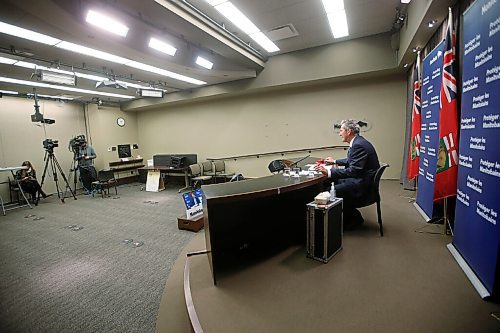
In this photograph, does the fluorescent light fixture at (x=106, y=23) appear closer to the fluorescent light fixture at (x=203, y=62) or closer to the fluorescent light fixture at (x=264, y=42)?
the fluorescent light fixture at (x=203, y=62)

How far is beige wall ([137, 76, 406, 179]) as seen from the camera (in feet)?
18.1

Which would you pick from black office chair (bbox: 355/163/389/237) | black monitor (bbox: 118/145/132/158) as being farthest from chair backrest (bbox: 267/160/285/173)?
black monitor (bbox: 118/145/132/158)

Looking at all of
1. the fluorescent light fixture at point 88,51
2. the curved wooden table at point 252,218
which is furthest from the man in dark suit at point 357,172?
the fluorescent light fixture at point 88,51

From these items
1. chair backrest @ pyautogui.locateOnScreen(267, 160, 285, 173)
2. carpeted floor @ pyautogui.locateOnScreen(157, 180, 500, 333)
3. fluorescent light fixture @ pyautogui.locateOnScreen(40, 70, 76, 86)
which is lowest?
carpeted floor @ pyautogui.locateOnScreen(157, 180, 500, 333)

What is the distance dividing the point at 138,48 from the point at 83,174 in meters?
5.11

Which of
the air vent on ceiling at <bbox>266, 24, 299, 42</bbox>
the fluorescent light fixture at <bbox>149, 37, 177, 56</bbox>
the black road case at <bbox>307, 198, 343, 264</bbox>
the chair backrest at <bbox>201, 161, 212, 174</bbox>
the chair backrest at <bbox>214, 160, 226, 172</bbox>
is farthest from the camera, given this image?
the chair backrest at <bbox>214, 160, 226, 172</bbox>

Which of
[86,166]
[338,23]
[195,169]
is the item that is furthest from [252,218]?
[86,166]

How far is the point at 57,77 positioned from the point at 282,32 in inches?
171

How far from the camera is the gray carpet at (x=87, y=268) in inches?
76.0

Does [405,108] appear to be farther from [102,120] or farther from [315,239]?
[102,120]

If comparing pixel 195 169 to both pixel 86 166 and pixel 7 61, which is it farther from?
pixel 7 61

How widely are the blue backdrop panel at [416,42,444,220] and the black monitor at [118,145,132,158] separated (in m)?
8.96

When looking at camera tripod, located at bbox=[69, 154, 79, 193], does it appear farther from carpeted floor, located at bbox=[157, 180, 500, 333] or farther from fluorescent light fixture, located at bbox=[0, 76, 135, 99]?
carpeted floor, located at bbox=[157, 180, 500, 333]

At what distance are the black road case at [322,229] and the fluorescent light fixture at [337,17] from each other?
10.3 ft
